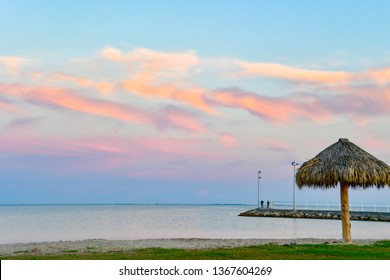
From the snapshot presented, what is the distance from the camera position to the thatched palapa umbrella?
22.0 meters

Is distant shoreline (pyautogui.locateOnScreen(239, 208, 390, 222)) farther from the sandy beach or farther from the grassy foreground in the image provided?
the grassy foreground

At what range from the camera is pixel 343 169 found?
2197 cm

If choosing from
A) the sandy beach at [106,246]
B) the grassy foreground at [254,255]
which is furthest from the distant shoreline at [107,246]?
the grassy foreground at [254,255]

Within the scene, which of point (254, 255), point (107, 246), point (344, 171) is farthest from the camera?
point (107, 246)

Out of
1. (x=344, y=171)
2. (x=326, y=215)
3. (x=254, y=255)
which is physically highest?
(x=344, y=171)

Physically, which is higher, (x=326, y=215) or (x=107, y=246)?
(x=326, y=215)

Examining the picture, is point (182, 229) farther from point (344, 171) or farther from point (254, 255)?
point (254, 255)

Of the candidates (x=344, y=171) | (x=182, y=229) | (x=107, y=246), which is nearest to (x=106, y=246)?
(x=107, y=246)

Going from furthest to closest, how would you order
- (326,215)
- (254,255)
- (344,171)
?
(326,215) → (344,171) → (254,255)

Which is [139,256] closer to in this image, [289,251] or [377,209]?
[289,251]

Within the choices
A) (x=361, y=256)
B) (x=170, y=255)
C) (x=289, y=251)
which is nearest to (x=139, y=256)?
(x=170, y=255)

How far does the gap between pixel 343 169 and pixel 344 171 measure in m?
0.11

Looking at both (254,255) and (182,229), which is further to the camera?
(182,229)

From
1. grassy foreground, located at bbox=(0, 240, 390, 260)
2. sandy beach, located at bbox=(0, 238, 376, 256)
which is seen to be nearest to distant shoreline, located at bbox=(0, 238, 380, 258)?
sandy beach, located at bbox=(0, 238, 376, 256)
